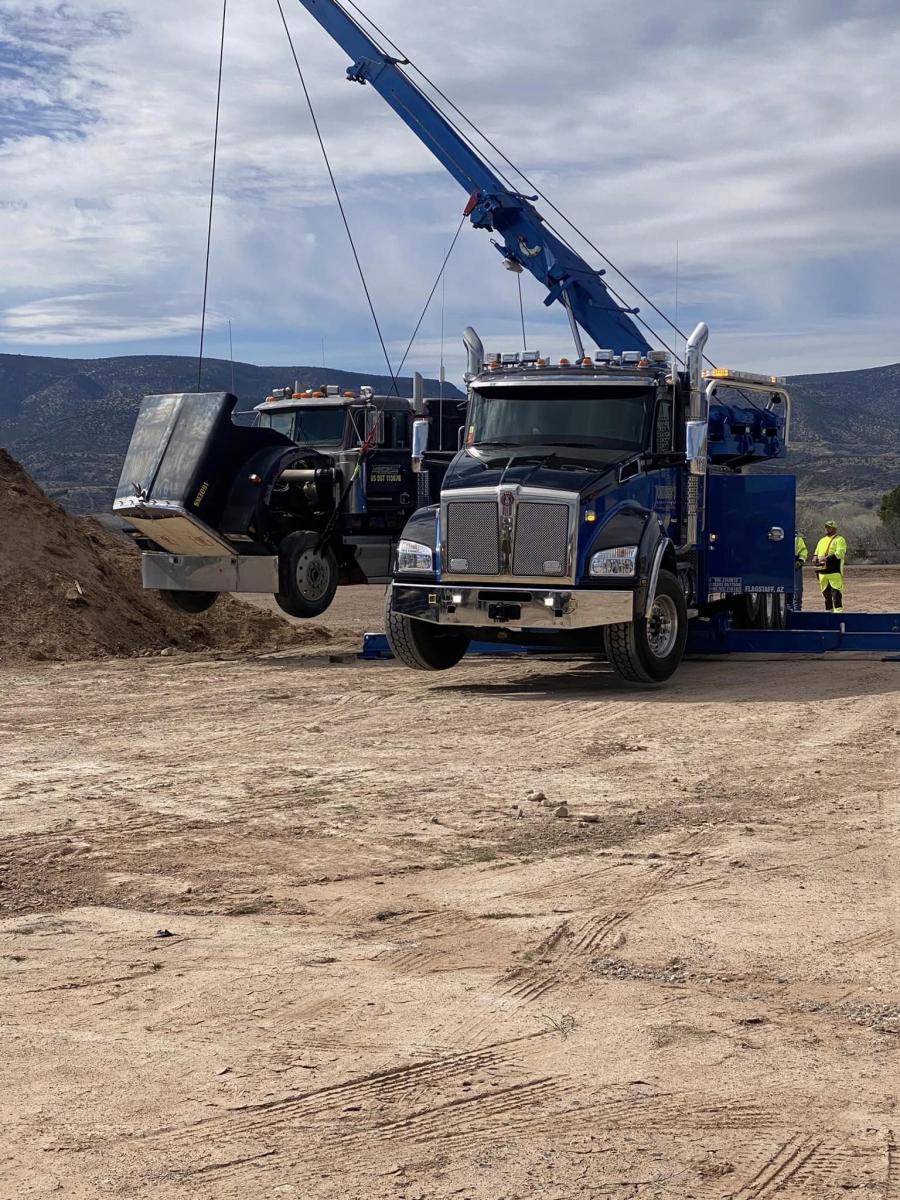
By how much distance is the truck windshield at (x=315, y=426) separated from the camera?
58.3ft

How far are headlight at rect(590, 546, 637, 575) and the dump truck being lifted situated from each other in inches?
111

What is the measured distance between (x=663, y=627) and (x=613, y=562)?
1.22 m

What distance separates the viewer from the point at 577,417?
46.0 ft

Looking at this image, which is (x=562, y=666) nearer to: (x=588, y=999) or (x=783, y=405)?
(x=783, y=405)

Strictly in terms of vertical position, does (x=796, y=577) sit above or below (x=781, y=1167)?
above

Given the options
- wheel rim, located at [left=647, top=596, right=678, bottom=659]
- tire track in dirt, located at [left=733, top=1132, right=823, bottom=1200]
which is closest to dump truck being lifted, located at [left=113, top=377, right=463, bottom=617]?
wheel rim, located at [left=647, top=596, right=678, bottom=659]

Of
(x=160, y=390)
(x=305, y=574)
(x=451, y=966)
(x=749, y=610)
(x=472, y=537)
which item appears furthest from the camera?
(x=160, y=390)

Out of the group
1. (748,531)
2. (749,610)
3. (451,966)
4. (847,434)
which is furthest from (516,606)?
(847,434)

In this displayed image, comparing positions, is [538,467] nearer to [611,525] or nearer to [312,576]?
[611,525]

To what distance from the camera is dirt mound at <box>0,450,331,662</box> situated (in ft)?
58.3

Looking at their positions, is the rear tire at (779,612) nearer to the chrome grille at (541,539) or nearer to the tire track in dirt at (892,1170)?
the chrome grille at (541,539)

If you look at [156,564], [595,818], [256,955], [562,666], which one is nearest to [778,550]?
[562,666]

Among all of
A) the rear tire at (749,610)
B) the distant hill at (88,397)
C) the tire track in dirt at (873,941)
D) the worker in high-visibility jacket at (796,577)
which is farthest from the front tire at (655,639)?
the distant hill at (88,397)

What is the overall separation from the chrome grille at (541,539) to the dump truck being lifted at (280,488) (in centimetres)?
242
